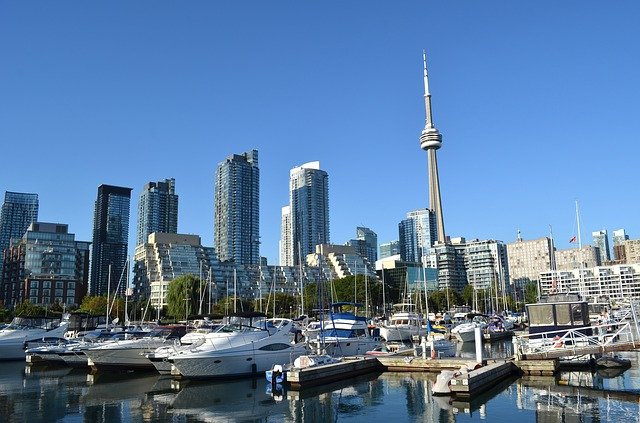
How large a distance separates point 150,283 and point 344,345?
145 metres

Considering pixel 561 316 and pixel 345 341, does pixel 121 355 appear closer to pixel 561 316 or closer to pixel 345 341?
pixel 345 341

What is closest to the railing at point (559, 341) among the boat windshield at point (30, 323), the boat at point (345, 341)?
the boat at point (345, 341)

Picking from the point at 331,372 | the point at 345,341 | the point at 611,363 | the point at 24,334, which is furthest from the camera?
the point at 24,334

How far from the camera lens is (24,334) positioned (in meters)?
59.2

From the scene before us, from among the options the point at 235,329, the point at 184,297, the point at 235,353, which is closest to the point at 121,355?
the point at 235,329

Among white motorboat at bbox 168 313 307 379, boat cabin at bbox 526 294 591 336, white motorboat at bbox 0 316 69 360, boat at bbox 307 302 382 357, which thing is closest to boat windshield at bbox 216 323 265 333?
white motorboat at bbox 168 313 307 379

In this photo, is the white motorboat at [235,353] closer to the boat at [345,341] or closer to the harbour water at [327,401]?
the harbour water at [327,401]

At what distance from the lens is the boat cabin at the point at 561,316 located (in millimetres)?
42156

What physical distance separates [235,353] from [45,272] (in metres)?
136

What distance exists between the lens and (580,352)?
37.0 metres

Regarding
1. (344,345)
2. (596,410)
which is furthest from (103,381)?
(596,410)

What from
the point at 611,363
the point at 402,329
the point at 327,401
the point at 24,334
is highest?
the point at 24,334

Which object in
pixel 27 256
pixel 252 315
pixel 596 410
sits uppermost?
pixel 27 256

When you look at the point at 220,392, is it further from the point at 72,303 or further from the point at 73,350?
the point at 72,303
